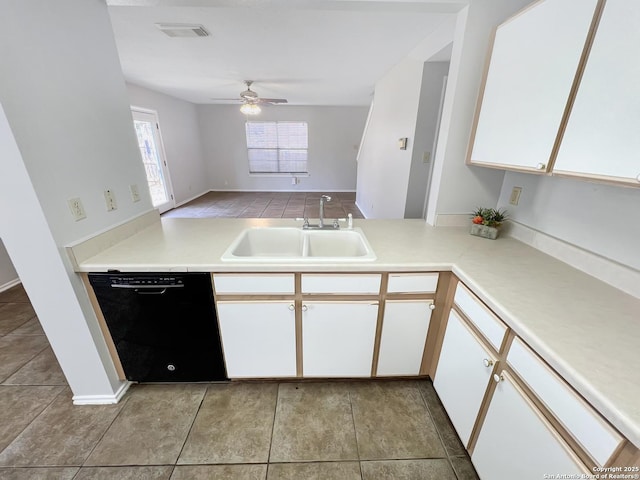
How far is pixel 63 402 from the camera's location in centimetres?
153

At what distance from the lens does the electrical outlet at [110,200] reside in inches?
58.0

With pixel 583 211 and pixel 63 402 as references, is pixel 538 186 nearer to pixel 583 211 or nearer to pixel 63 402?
pixel 583 211

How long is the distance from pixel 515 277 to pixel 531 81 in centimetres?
88

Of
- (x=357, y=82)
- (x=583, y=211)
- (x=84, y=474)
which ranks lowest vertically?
(x=84, y=474)

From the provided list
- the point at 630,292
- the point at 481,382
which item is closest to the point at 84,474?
Answer: the point at 481,382

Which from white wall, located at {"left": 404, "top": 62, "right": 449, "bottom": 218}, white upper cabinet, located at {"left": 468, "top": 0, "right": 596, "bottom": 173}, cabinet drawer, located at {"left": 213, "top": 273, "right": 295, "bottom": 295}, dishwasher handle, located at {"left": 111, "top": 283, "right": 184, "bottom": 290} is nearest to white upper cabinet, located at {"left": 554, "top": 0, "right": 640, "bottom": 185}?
white upper cabinet, located at {"left": 468, "top": 0, "right": 596, "bottom": 173}

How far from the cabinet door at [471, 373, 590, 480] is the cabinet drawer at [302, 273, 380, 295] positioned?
64cm

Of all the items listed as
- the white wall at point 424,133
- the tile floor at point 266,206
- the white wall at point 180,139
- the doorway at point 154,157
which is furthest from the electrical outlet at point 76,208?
the white wall at point 180,139

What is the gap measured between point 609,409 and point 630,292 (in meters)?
0.74

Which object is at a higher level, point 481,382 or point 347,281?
point 347,281

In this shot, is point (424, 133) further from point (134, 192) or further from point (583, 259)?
point (134, 192)

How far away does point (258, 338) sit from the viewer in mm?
1464

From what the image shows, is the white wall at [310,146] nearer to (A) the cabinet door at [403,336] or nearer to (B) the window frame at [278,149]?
(B) the window frame at [278,149]

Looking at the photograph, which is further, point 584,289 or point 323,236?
point 323,236
